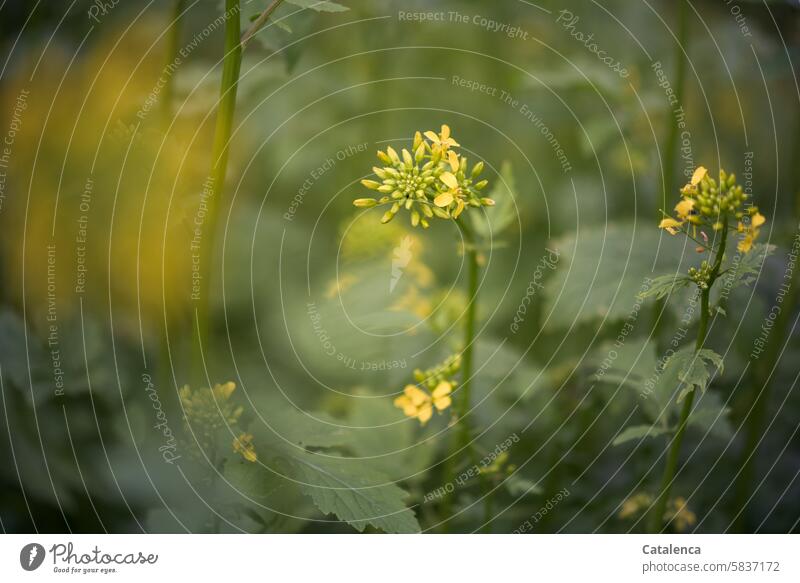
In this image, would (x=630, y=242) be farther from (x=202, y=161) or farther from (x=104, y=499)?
(x=104, y=499)

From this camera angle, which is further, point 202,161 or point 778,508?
point 778,508

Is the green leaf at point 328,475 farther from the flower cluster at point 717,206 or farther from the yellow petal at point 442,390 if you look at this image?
the flower cluster at point 717,206

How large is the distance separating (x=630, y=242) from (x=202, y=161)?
62 cm

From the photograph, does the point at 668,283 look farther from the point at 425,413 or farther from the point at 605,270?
the point at 425,413

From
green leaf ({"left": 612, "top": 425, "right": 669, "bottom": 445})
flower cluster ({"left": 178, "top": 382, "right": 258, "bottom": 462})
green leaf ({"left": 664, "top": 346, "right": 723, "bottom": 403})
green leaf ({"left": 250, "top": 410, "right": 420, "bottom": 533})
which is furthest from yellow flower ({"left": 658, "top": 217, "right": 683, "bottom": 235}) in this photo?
flower cluster ({"left": 178, "top": 382, "right": 258, "bottom": 462})

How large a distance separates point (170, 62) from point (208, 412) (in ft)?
1.57

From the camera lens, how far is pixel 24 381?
979mm

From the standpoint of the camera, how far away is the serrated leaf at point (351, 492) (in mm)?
867

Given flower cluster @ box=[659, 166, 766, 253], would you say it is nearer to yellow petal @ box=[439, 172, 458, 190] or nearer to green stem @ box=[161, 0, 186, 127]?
yellow petal @ box=[439, 172, 458, 190]

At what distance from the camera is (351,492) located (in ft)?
2.88

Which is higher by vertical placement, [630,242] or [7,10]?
[7,10]

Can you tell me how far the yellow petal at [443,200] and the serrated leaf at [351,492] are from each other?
34cm

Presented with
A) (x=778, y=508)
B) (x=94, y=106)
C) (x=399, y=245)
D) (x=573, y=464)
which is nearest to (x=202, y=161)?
(x=94, y=106)

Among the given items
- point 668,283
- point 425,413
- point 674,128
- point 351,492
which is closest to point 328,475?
point 351,492
